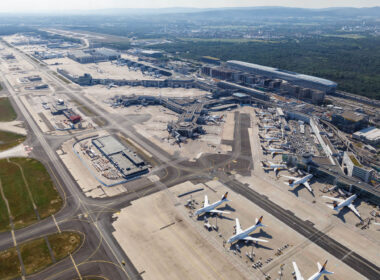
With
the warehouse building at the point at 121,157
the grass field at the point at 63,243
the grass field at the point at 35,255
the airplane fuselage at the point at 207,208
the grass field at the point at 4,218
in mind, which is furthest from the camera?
the warehouse building at the point at 121,157

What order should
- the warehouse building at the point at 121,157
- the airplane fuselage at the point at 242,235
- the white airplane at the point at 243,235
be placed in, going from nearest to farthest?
the airplane fuselage at the point at 242,235, the white airplane at the point at 243,235, the warehouse building at the point at 121,157

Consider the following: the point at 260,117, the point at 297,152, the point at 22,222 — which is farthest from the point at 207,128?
the point at 22,222

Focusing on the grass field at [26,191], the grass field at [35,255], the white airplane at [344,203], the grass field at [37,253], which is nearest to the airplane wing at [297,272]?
the white airplane at [344,203]

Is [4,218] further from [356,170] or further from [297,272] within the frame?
[356,170]

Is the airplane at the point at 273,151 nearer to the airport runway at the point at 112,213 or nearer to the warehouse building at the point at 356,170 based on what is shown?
the airport runway at the point at 112,213

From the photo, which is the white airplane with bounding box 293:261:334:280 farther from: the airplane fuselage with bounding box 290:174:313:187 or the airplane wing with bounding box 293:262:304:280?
the airplane fuselage with bounding box 290:174:313:187

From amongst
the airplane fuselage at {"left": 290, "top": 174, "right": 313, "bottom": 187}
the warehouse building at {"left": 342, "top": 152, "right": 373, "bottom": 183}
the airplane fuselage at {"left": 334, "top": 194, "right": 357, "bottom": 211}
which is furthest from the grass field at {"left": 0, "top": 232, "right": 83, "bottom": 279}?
the warehouse building at {"left": 342, "top": 152, "right": 373, "bottom": 183}
